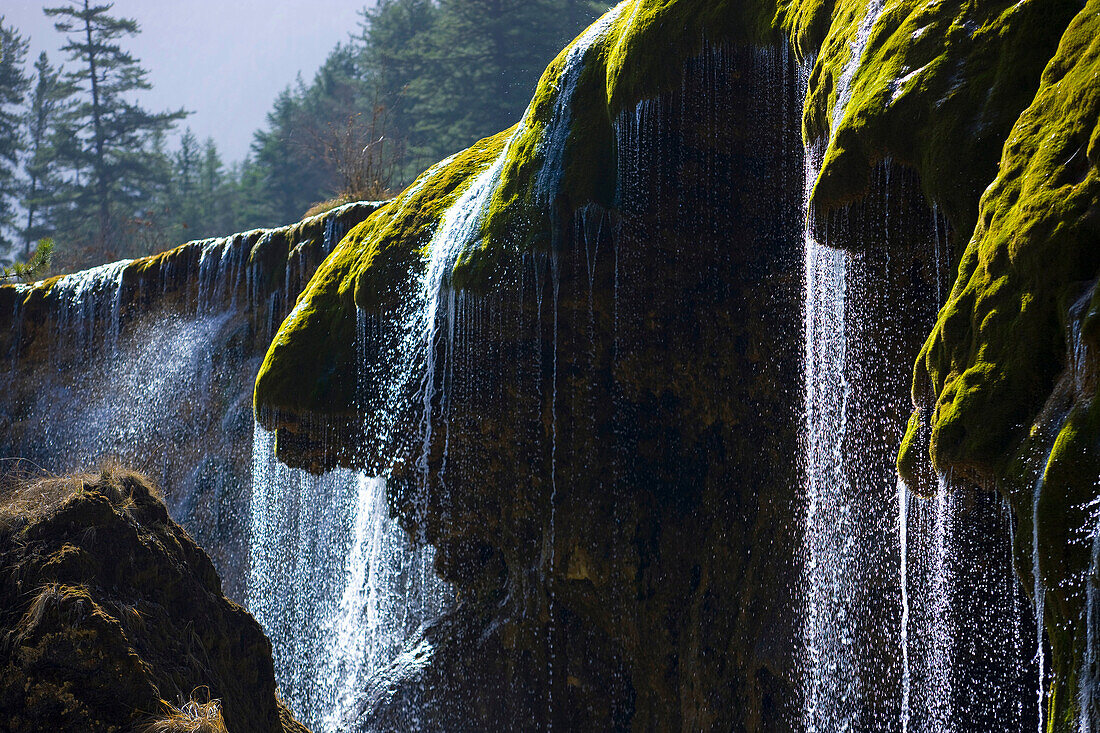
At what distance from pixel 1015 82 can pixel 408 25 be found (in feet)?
108

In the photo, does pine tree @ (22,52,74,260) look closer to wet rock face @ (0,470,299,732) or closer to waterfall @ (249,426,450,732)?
waterfall @ (249,426,450,732)

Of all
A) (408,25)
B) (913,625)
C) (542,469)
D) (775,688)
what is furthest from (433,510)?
(408,25)

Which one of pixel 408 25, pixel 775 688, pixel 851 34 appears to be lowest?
pixel 775 688

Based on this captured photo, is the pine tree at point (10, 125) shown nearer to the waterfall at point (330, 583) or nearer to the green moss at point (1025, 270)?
the waterfall at point (330, 583)

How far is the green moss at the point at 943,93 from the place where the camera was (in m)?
3.99

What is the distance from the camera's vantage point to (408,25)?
3403 centimetres

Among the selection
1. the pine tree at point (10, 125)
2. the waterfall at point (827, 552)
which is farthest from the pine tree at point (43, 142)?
the waterfall at point (827, 552)

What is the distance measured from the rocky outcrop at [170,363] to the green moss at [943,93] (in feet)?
28.5

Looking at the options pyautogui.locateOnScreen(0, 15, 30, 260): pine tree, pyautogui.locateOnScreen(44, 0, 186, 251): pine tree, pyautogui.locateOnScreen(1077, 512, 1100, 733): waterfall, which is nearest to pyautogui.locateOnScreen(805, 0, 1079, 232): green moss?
pyautogui.locateOnScreen(1077, 512, 1100, 733): waterfall

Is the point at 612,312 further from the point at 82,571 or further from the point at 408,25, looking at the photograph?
the point at 408,25

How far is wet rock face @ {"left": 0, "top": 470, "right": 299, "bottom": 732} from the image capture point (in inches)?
193

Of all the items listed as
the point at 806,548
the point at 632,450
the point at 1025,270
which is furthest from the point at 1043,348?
Result: the point at 632,450

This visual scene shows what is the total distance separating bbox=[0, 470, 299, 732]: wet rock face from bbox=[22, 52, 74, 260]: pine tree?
1333 inches

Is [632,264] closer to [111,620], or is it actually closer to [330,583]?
[111,620]
